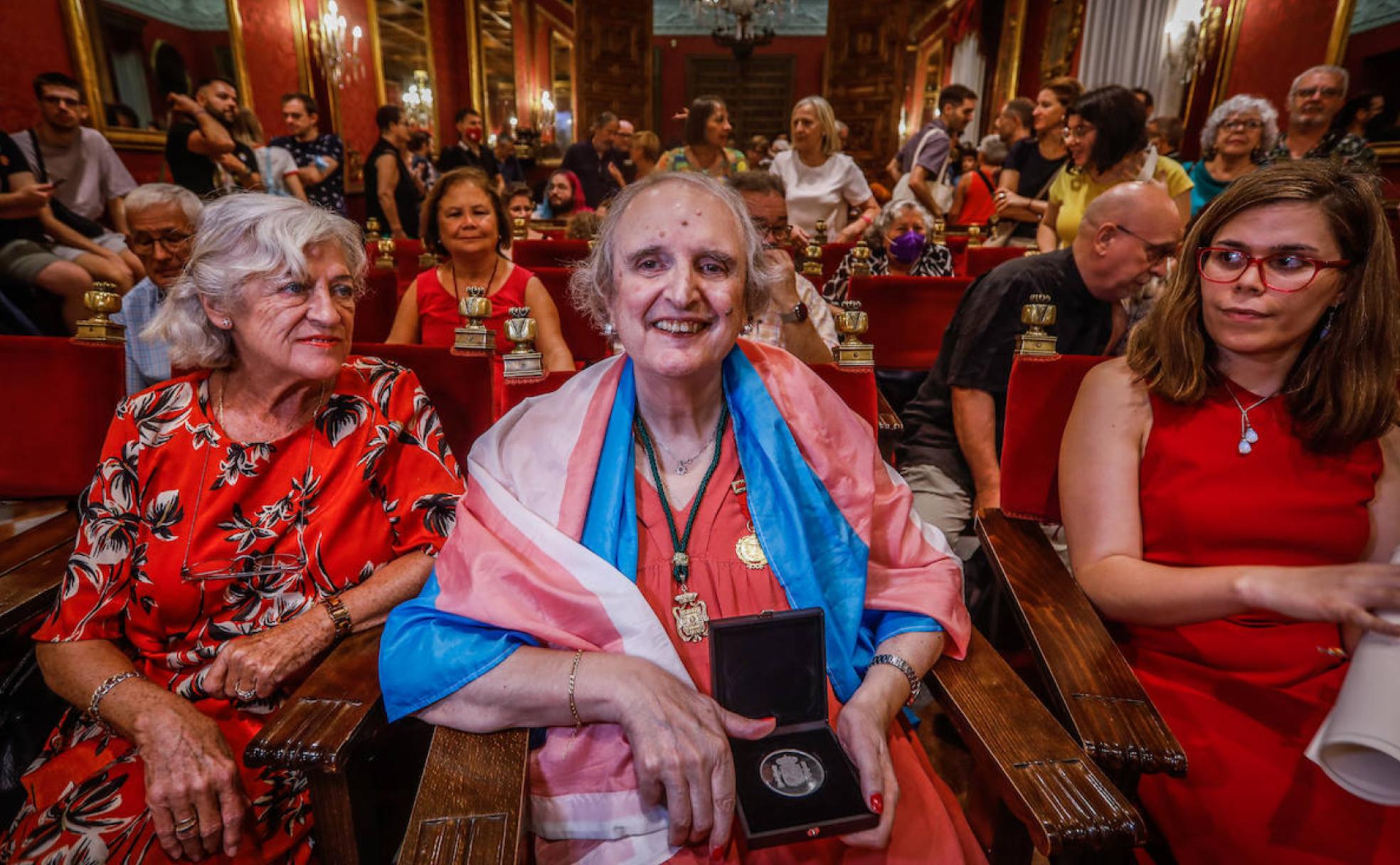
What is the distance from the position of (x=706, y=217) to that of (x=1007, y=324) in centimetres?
124

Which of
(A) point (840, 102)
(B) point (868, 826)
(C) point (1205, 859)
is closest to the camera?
(B) point (868, 826)

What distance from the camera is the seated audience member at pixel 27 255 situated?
12.1 feet

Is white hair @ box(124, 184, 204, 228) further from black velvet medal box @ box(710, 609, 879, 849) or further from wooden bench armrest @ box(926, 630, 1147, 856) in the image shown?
wooden bench armrest @ box(926, 630, 1147, 856)

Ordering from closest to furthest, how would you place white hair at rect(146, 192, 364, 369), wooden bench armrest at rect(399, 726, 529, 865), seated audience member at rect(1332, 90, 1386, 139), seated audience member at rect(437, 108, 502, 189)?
wooden bench armrest at rect(399, 726, 529, 865) → white hair at rect(146, 192, 364, 369) → seated audience member at rect(1332, 90, 1386, 139) → seated audience member at rect(437, 108, 502, 189)

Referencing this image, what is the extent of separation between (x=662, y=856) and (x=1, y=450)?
1905mm

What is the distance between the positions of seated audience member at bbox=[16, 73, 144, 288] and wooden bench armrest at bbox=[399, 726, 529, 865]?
443 centimetres

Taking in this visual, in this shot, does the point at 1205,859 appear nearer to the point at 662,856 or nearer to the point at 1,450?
the point at 662,856

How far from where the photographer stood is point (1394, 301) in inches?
50.1

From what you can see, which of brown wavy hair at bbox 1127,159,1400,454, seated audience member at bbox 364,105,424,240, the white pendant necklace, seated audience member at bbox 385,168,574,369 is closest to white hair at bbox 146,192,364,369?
seated audience member at bbox 385,168,574,369

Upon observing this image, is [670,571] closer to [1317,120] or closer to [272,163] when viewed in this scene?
[1317,120]

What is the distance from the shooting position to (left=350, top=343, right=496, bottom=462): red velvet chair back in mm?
1710

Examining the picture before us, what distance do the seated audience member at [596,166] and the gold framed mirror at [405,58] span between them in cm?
454

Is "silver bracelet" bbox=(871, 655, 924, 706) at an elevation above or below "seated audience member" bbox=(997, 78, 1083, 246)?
below

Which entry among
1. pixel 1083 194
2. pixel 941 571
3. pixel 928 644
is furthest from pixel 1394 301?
pixel 1083 194
